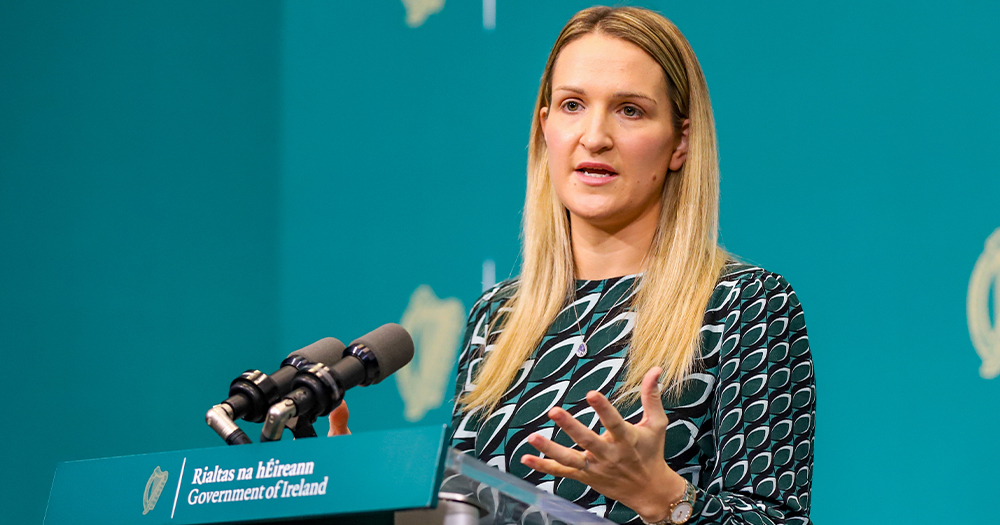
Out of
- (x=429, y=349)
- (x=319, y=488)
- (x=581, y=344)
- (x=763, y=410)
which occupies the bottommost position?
(x=319, y=488)

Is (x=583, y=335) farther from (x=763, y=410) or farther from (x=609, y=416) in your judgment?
(x=609, y=416)

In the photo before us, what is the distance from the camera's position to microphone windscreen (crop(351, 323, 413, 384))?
119 centimetres

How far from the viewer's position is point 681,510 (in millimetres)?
1322

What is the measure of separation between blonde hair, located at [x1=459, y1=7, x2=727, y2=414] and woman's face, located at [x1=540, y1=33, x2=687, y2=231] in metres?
0.03

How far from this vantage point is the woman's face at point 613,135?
5.82 ft

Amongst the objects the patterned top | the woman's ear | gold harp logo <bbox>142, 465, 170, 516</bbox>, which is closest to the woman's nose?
the woman's ear

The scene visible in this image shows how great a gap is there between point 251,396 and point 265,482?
0.57ft

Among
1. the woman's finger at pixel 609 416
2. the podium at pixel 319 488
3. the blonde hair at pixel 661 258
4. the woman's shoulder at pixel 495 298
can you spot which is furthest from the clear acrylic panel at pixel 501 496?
the woman's shoulder at pixel 495 298

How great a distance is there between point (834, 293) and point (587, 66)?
0.89 metres

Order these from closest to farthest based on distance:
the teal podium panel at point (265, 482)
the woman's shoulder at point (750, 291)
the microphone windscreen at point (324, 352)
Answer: the teal podium panel at point (265, 482) < the microphone windscreen at point (324, 352) < the woman's shoulder at point (750, 291)

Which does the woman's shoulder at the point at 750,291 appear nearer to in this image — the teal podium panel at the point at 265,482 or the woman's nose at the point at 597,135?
the woman's nose at the point at 597,135

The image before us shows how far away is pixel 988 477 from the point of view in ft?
6.81

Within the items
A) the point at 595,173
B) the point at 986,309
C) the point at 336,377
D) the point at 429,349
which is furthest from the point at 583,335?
the point at 429,349

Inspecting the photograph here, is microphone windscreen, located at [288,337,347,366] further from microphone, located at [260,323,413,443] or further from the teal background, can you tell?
the teal background
